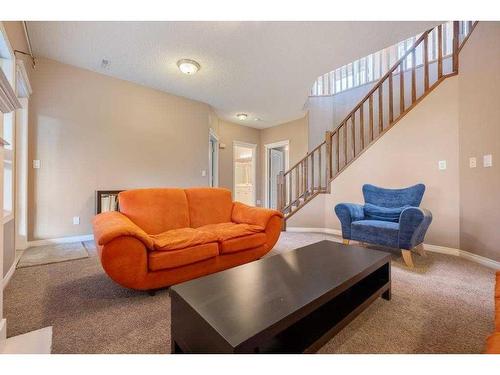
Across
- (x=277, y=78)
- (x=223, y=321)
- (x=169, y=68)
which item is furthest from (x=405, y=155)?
(x=169, y=68)

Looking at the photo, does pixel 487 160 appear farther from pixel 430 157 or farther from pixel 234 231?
pixel 234 231

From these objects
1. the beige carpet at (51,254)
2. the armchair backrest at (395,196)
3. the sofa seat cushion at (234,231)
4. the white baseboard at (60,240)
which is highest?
the armchair backrest at (395,196)

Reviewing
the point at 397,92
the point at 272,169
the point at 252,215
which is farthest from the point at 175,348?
the point at 272,169

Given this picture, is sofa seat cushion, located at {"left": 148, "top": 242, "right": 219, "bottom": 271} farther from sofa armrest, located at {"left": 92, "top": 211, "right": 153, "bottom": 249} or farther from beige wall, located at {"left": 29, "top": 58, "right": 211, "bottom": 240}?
beige wall, located at {"left": 29, "top": 58, "right": 211, "bottom": 240}

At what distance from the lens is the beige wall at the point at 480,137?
224cm

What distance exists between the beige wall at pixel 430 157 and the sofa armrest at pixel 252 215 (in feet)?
6.36

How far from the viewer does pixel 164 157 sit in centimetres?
407

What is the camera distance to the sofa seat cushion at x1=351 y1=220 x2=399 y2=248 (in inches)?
91.1

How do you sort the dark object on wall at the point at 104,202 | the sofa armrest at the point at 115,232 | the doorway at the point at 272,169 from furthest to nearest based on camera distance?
the doorway at the point at 272,169, the dark object on wall at the point at 104,202, the sofa armrest at the point at 115,232

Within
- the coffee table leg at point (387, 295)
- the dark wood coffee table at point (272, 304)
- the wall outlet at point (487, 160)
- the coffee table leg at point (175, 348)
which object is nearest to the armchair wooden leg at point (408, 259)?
the coffee table leg at point (387, 295)

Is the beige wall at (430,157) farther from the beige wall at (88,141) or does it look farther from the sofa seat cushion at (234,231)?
the beige wall at (88,141)

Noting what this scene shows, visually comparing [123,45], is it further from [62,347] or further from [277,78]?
[62,347]

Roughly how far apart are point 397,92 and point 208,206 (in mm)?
3726

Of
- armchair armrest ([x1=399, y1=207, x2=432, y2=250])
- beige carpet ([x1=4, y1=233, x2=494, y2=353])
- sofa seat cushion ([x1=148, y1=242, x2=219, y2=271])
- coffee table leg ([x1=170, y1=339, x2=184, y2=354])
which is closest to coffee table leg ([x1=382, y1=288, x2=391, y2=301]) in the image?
beige carpet ([x1=4, y1=233, x2=494, y2=353])
